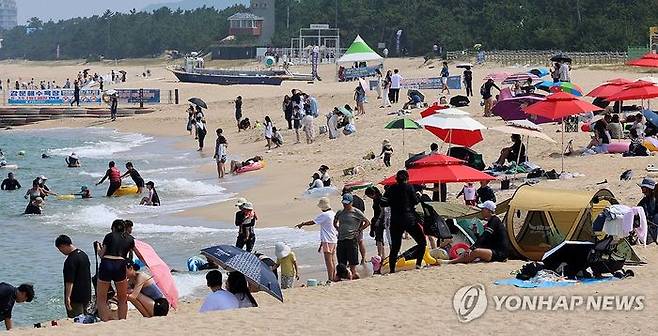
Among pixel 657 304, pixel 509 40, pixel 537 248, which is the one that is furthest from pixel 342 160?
pixel 509 40

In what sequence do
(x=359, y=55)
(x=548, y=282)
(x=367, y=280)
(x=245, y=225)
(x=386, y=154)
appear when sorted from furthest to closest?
(x=359, y=55) → (x=386, y=154) → (x=245, y=225) → (x=367, y=280) → (x=548, y=282)

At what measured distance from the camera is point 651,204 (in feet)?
49.2

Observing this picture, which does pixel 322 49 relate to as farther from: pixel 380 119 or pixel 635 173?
pixel 635 173

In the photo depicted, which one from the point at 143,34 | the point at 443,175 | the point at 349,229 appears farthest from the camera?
the point at 143,34

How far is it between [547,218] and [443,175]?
2101mm

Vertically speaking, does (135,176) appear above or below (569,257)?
below

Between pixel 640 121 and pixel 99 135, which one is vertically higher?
pixel 640 121

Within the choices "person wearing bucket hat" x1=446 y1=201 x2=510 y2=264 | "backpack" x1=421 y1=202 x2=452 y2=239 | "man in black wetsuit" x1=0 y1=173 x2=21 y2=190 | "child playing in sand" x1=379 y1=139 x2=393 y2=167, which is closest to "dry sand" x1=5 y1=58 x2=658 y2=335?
"child playing in sand" x1=379 y1=139 x2=393 y2=167

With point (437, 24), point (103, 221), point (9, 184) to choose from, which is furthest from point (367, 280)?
point (437, 24)

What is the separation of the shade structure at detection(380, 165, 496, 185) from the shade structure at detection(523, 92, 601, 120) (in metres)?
5.33

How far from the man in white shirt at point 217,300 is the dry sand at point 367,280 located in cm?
21

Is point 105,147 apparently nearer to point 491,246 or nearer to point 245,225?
point 245,225

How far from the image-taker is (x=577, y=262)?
12.5 metres

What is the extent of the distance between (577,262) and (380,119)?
2227 cm
